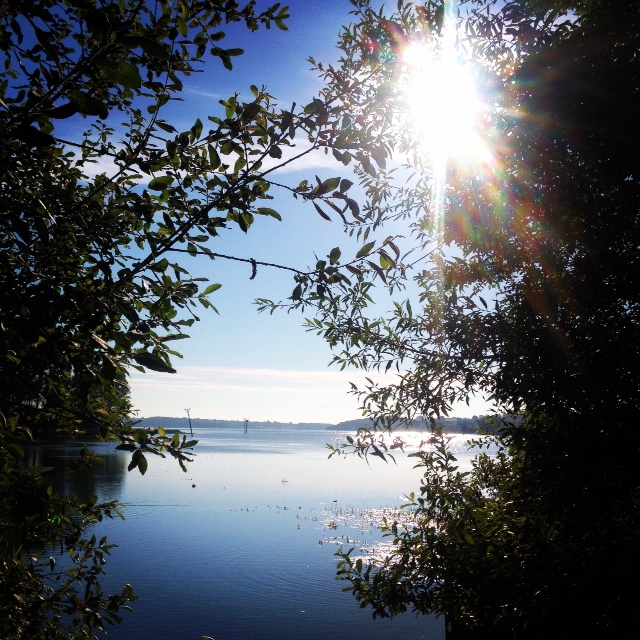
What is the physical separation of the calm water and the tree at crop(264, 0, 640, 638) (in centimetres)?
1508

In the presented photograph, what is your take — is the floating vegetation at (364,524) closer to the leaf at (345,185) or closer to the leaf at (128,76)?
the leaf at (345,185)

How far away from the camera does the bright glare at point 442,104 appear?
456cm

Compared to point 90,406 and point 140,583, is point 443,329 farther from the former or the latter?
point 140,583

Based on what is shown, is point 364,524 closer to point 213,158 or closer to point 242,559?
point 242,559

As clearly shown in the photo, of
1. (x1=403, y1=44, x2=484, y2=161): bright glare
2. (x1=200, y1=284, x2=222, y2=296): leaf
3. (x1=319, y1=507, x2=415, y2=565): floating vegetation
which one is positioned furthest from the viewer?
(x1=319, y1=507, x2=415, y2=565): floating vegetation

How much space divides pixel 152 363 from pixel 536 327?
335cm

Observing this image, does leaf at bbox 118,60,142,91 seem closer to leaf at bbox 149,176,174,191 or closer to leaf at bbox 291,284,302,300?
leaf at bbox 149,176,174,191

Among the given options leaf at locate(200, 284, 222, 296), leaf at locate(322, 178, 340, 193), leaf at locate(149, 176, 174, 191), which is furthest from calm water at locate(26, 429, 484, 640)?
leaf at locate(322, 178, 340, 193)

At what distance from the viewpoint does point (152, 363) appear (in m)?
2.25

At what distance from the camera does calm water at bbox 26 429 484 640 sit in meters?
17.6

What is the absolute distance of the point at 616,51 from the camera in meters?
4.35

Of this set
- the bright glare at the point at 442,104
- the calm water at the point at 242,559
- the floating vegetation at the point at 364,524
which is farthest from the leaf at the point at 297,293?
the floating vegetation at the point at 364,524

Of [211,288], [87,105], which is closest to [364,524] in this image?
[211,288]

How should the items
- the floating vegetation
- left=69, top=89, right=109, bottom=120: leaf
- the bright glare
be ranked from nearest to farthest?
left=69, top=89, right=109, bottom=120: leaf < the bright glare < the floating vegetation
